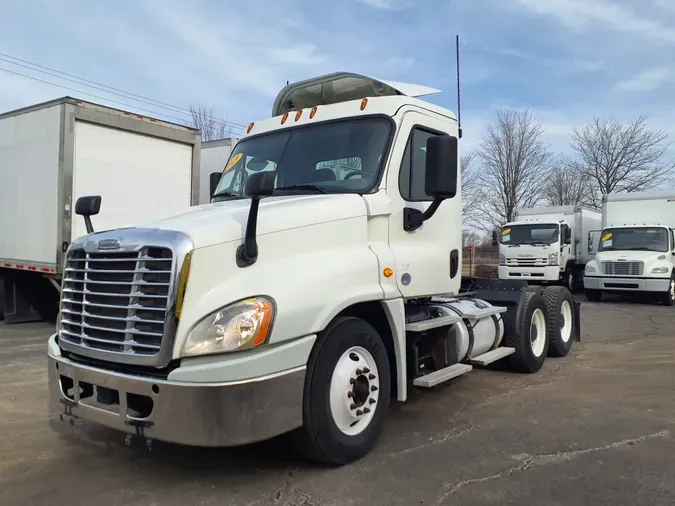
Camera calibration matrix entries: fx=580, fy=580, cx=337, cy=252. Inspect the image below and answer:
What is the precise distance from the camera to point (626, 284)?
16688 mm

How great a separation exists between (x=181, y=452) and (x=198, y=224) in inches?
72.5

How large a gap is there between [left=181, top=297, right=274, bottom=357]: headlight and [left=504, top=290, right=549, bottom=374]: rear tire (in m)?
4.40

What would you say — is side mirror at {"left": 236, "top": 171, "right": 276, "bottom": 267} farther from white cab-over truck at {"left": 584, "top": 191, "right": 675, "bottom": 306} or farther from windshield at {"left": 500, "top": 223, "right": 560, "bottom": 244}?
windshield at {"left": 500, "top": 223, "right": 560, "bottom": 244}

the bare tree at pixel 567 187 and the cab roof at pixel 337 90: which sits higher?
the bare tree at pixel 567 187

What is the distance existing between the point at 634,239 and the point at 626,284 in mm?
1764

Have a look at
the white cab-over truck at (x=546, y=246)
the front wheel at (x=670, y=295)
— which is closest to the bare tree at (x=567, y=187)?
the white cab-over truck at (x=546, y=246)

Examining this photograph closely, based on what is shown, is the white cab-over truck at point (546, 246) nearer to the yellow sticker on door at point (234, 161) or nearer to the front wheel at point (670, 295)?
the front wheel at point (670, 295)

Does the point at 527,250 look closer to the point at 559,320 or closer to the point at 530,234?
the point at 530,234

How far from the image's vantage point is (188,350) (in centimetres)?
333

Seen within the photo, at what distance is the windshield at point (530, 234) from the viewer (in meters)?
20.2

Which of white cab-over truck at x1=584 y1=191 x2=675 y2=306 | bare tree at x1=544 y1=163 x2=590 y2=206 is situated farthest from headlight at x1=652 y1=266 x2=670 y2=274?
bare tree at x1=544 y1=163 x2=590 y2=206

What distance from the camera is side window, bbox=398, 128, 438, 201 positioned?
15.5ft

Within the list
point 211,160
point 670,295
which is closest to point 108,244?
point 211,160

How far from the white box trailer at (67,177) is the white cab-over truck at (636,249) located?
489 inches
